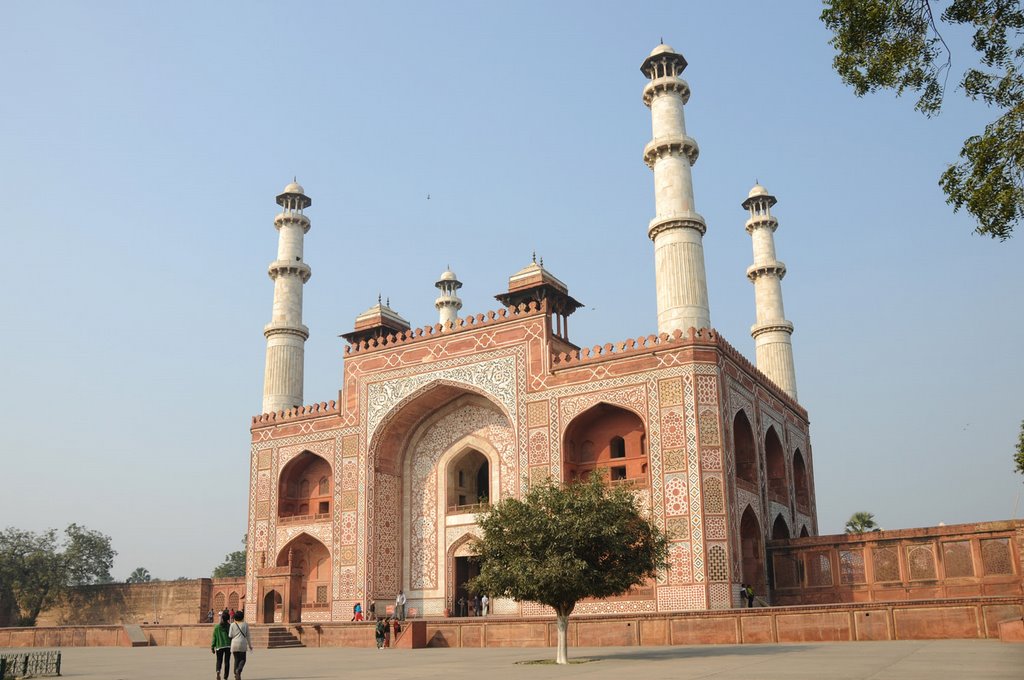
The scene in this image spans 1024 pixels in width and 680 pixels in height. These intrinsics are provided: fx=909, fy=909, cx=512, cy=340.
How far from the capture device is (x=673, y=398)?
2173 cm

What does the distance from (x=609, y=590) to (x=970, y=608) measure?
20.2 feet

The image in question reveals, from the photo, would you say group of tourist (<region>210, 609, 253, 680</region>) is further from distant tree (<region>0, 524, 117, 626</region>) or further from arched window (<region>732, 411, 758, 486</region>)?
distant tree (<region>0, 524, 117, 626</region>)

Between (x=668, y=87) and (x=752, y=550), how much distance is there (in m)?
13.2

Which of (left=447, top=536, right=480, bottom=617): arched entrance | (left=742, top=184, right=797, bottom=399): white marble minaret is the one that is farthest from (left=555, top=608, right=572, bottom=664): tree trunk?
(left=742, top=184, right=797, bottom=399): white marble minaret

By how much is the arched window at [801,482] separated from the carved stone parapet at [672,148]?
34.5 feet

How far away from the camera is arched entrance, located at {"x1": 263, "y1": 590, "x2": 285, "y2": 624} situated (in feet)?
89.4

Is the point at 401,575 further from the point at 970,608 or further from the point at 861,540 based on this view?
the point at 970,608

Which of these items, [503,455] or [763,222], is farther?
[763,222]

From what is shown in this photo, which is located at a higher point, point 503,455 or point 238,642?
point 503,455

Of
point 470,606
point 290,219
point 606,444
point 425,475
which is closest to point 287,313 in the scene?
point 290,219

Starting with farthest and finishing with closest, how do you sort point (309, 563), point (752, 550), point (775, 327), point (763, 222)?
point (763, 222) → point (775, 327) → point (309, 563) → point (752, 550)

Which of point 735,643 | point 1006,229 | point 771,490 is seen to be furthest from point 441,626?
point 1006,229

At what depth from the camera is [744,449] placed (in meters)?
24.3

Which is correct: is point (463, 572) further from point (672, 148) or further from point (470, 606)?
point (672, 148)
